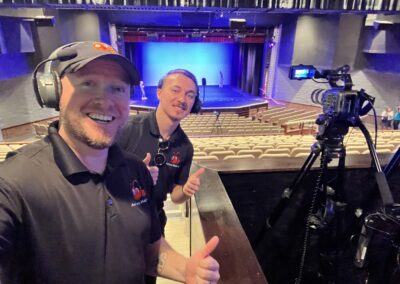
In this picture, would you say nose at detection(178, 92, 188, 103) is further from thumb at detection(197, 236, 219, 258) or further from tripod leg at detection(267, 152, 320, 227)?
thumb at detection(197, 236, 219, 258)

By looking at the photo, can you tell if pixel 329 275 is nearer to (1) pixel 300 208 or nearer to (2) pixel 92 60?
(1) pixel 300 208

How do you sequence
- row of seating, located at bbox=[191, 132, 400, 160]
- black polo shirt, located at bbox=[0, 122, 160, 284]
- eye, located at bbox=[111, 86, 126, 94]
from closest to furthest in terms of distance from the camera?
black polo shirt, located at bbox=[0, 122, 160, 284], eye, located at bbox=[111, 86, 126, 94], row of seating, located at bbox=[191, 132, 400, 160]

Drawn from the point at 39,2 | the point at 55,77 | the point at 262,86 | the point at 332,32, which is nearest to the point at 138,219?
the point at 55,77

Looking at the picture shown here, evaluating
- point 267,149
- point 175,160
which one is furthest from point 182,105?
point 267,149

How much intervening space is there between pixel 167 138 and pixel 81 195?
3.21 ft

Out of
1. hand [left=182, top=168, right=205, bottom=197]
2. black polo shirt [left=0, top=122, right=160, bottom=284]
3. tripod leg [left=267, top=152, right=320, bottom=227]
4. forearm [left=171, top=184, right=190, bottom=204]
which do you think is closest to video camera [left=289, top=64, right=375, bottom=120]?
tripod leg [left=267, top=152, right=320, bottom=227]

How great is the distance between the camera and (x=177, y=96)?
180 cm

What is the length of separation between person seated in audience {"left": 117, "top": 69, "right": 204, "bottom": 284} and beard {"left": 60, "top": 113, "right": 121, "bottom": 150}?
791 millimetres

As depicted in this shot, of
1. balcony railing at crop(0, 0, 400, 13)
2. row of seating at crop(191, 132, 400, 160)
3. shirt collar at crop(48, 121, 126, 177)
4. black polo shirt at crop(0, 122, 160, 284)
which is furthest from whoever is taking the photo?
row of seating at crop(191, 132, 400, 160)

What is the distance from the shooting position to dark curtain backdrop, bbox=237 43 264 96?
Result: 45.9 ft

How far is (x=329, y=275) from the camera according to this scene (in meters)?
1.87

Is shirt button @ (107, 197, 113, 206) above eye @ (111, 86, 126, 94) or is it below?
below

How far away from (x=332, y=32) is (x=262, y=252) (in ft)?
36.7

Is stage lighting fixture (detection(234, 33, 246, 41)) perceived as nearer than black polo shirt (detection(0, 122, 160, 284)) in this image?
No
